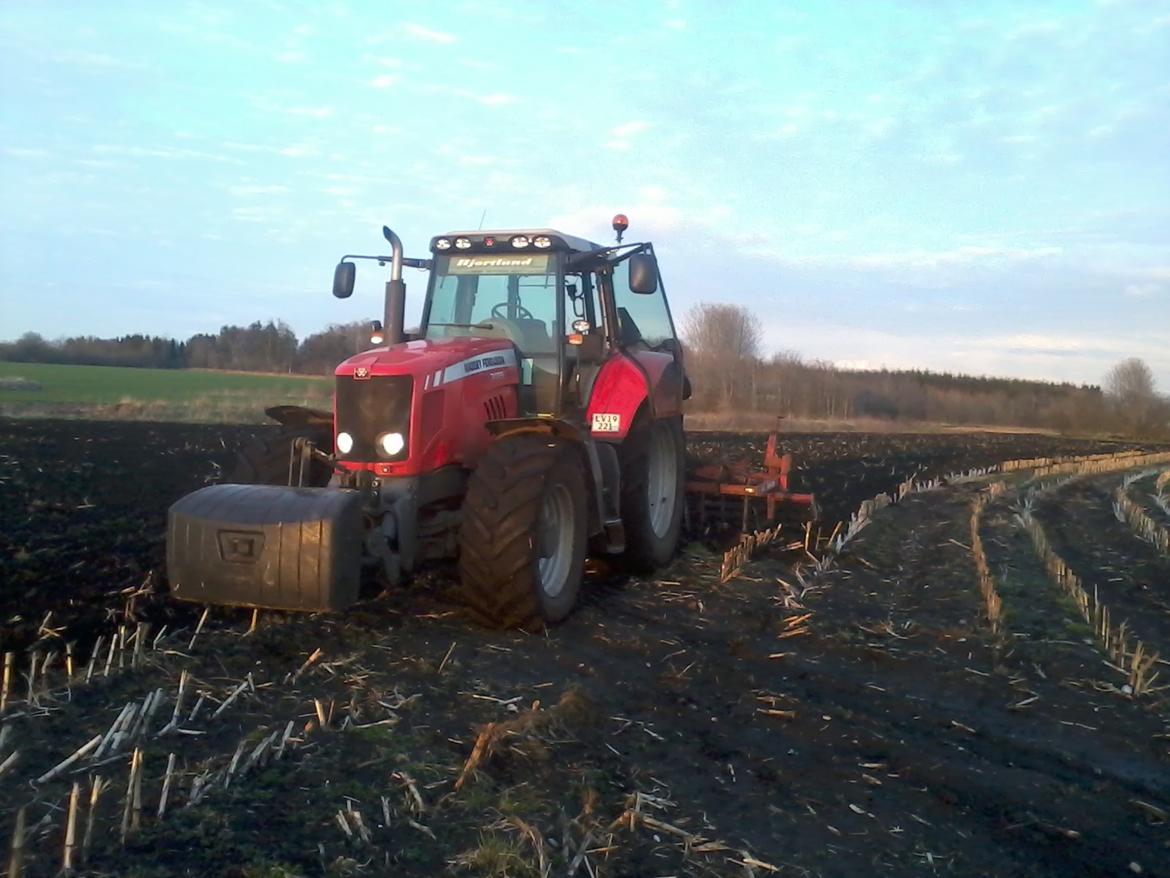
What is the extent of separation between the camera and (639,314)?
30.1 ft

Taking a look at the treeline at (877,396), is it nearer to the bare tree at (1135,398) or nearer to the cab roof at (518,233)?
the bare tree at (1135,398)

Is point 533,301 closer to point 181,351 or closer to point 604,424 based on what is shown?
point 604,424

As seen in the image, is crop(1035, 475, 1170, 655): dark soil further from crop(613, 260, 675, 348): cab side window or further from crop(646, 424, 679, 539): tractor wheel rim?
crop(613, 260, 675, 348): cab side window

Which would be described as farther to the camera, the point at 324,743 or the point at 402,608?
the point at 402,608

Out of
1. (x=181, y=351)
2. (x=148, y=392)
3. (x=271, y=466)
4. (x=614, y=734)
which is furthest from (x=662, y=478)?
(x=181, y=351)

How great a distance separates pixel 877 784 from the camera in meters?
4.47

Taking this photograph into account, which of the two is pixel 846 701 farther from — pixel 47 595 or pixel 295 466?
pixel 47 595

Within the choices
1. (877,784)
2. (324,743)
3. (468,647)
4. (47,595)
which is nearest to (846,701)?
(877,784)

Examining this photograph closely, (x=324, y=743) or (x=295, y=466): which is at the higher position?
(x=295, y=466)

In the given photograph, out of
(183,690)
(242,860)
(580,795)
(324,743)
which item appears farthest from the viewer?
(183,690)

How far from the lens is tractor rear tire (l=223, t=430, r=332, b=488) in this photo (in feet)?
22.7

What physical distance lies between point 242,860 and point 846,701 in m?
3.34

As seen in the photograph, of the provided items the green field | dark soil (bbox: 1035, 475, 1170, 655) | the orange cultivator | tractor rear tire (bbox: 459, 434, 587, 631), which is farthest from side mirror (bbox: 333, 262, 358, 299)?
the green field

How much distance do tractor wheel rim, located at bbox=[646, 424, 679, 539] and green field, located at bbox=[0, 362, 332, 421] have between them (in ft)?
53.4
